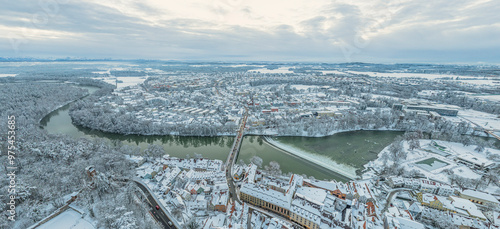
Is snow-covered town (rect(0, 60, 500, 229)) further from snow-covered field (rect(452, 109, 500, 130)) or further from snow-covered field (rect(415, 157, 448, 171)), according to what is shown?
snow-covered field (rect(452, 109, 500, 130))

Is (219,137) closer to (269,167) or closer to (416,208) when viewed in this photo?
(269,167)

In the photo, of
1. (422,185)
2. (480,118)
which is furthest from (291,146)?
(480,118)

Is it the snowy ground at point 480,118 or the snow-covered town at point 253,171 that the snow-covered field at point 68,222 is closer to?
the snow-covered town at point 253,171

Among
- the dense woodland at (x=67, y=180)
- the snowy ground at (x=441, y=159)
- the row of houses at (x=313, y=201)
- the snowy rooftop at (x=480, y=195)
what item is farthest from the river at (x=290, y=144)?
the snowy rooftop at (x=480, y=195)

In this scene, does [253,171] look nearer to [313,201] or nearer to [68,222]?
[313,201]

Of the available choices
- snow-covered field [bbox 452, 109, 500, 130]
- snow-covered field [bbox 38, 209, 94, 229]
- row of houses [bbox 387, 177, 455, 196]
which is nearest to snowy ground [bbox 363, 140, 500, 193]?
row of houses [bbox 387, 177, 455, 196]

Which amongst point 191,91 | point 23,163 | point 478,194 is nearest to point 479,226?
point 478,194
